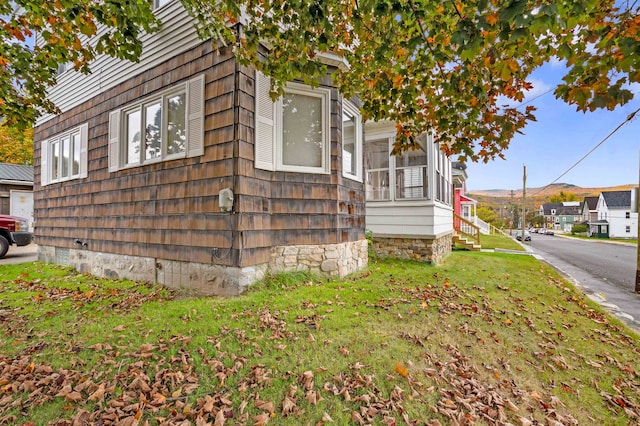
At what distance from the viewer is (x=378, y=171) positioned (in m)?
8.94

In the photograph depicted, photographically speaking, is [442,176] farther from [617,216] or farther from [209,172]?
[617,216]

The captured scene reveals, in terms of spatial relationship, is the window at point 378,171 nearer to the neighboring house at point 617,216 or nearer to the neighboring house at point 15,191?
the neighboring house at point 15,191

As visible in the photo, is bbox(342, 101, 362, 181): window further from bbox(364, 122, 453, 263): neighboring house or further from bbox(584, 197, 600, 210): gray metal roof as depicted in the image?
bbox(584, 197, 600, 210): gray metal roof

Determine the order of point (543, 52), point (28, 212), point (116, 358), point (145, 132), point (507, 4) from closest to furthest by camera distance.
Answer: point (507, 4)
point (116, 358)
point (543, 52)
point (145, 132)
point (28, 212)

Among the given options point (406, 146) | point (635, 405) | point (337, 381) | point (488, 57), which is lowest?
point (635, 405)

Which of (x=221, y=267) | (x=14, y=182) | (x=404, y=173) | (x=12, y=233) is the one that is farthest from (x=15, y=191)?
(x=404, y=173)

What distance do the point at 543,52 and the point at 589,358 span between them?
3.45 meters

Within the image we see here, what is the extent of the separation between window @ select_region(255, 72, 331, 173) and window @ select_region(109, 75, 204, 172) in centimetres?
105

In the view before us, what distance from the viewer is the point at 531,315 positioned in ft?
14.2

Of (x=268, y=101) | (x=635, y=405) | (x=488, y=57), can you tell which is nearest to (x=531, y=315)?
(x=635, y=405)

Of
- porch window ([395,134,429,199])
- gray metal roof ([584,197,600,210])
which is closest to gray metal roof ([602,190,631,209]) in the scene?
gray metal roof ([584,197,600,210])

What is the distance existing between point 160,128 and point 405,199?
20.7 ft

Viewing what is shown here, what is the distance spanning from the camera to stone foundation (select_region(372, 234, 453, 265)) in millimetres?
7723

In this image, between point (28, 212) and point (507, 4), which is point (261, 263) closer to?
point (507, 4)
